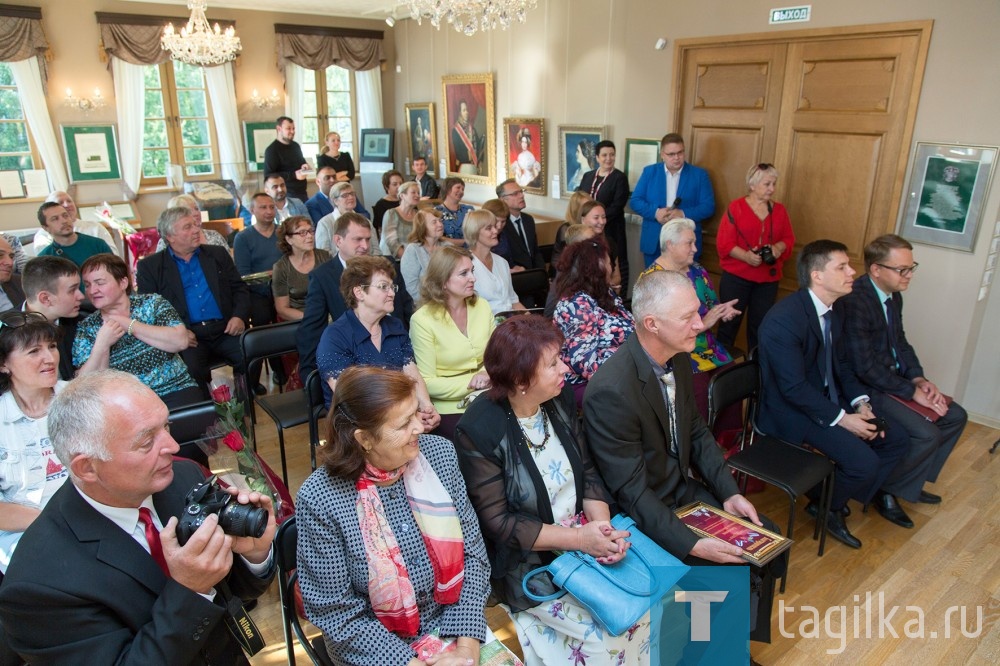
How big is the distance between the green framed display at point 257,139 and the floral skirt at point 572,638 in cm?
1026

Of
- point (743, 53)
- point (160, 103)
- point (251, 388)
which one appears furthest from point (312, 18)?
point (251, 388)

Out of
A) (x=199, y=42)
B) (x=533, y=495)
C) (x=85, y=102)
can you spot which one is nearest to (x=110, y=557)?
(x=533, y=495)

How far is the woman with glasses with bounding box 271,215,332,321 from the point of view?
15.9 feet

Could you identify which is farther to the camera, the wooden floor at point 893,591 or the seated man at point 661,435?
the wooden floor at point 893,591

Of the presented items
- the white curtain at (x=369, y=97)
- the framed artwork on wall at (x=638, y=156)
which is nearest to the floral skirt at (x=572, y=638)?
the framed artwork on wall at (x=638, y=156)

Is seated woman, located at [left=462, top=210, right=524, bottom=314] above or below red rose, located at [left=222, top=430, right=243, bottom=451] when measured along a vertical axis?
above

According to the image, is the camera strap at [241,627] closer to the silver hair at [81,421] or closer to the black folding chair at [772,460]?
the silver hair at [81,421]

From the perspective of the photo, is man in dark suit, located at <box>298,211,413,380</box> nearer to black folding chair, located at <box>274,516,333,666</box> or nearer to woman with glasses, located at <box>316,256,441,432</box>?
woman with glasses, located at <box>316,256,441,432</box>

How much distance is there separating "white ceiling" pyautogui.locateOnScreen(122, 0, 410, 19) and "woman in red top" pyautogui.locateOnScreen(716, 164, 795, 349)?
6723mm

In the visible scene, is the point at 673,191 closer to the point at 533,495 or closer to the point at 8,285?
the point at 533,495

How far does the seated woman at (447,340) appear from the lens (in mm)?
3408

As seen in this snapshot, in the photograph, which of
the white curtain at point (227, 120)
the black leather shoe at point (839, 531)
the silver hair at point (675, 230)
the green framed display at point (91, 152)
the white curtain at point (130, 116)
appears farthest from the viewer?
the white curtain at point (227, 120)

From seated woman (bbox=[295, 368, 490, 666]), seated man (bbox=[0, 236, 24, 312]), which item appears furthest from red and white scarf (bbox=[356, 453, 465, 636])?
seated man (bbox=[0, 236, 24, 312])

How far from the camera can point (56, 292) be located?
3186mm
